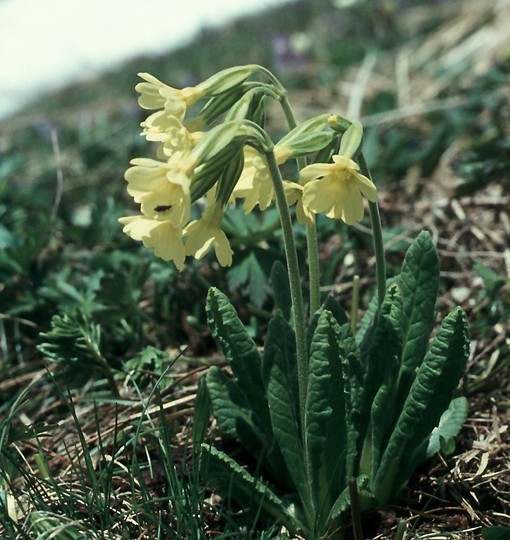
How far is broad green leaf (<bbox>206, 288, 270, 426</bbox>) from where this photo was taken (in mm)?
1721

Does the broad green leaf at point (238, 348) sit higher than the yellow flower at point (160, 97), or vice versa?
the yellow flower at point (160, 97)

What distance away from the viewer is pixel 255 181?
155cm

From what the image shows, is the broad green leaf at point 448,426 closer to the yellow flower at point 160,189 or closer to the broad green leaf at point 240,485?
the broad green leaf at point 240,485

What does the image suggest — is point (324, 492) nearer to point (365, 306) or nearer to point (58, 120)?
point (365, 306)

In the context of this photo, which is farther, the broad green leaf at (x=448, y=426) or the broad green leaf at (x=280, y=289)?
the broad green leaf at (x=280, y=289)

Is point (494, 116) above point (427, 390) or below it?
below

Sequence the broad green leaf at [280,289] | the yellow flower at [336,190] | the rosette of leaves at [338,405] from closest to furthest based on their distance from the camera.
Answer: the yellow flower at [336,190] → the rosette of leaves at [338,405] → the broad green leaf at [280,289]

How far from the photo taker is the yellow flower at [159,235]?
139 cm

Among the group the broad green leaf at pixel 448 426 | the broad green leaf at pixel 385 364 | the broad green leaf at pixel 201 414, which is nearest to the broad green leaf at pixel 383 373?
the broad green leaf at pixel 385 364

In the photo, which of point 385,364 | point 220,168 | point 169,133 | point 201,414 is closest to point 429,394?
point 385,364

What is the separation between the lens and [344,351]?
5.36ft

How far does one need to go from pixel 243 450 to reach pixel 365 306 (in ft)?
2.70

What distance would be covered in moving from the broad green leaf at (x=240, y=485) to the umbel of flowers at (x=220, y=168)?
0.40 m

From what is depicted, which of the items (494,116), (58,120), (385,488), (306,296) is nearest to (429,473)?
(385,488)
